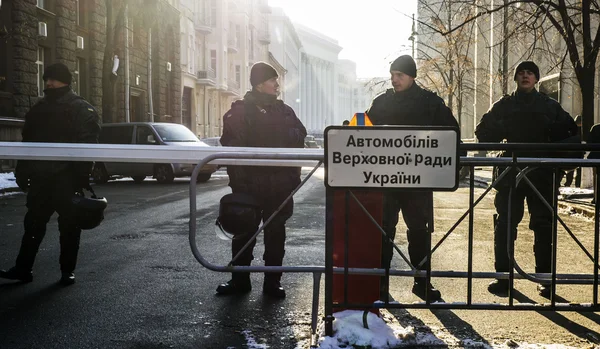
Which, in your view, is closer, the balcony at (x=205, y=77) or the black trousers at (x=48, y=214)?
the black trousers at (x=48, y=214)

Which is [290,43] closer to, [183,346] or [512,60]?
[512,60]

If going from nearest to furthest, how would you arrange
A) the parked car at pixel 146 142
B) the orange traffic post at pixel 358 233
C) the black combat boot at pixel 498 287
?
the orange traffic post at pixel 358 233
the black combat boot at pixel 498 287
the parked car at pixel 146 142

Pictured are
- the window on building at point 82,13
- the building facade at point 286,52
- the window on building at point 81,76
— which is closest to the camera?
the window on building at point 81,76

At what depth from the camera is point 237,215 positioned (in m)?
4.78

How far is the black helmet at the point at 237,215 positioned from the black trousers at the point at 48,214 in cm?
152

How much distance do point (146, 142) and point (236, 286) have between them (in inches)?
547

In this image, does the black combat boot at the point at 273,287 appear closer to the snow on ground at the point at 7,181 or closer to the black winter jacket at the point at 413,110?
the black winter jacket at the point at 413,110

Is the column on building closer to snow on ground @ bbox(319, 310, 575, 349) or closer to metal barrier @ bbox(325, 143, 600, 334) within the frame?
metal barrier @ bbox(325, 143, 600, 334)

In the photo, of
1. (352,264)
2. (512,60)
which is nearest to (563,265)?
(352,264)

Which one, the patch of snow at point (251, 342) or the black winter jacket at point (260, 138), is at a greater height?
the black winter jacket at point (260, 138)

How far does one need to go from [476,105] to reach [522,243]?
33.7 meters

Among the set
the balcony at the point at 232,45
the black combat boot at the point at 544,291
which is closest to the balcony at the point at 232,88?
the balcony at the point at 232,45

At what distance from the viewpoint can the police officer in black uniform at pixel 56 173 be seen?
18.5ft

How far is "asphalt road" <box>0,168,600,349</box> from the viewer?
420cm
